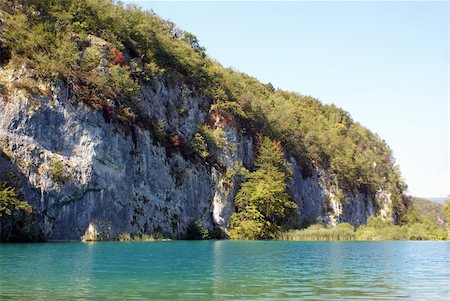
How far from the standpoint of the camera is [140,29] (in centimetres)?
7106

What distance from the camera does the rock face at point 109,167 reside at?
49.0 meters

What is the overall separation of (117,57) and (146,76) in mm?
5694

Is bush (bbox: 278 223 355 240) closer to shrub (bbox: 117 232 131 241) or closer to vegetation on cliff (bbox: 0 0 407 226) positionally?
vegetation on cliff (bbox: 0 0 407 226)

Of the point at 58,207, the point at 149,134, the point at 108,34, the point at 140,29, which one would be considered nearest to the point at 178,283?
the point at 58,207

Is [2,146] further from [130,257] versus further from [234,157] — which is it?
[234,157]

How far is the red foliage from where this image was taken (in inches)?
2410

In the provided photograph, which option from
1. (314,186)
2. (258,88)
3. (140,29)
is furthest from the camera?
(258,88)

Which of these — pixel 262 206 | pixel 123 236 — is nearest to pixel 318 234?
pixel 262 206

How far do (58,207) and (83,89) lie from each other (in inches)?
515

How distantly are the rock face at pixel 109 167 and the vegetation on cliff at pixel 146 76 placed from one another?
152cm

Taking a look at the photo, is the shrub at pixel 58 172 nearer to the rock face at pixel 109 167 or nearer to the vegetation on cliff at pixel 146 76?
the rock face at pixel 109 167

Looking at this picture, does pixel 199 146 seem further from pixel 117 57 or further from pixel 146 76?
pixel 117 57

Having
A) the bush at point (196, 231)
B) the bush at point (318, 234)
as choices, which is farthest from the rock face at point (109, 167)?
the bush at point (318, 234)

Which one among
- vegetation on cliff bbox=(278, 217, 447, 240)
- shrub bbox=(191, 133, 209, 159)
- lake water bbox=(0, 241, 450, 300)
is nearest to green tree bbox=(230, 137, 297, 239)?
vegetation on cliff bbox=(278, 217, 447, 240)
